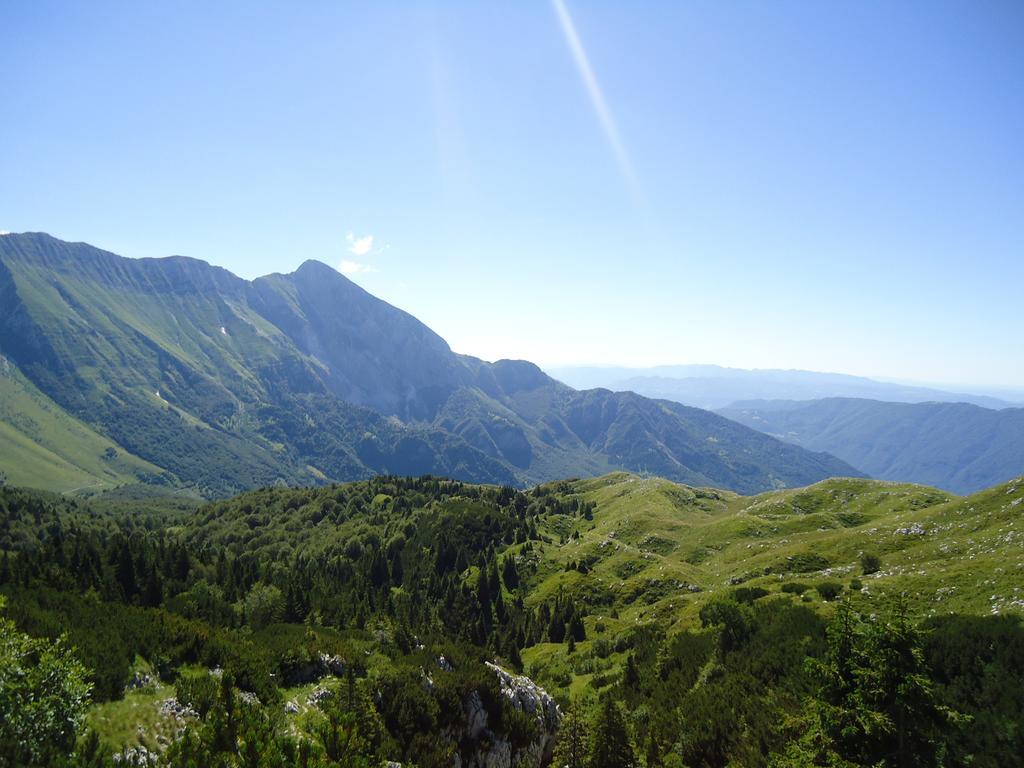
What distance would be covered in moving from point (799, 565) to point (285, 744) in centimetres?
11119

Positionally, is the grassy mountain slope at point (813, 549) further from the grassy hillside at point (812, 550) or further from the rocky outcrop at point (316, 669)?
the rocky outcrop at point (316, 669)

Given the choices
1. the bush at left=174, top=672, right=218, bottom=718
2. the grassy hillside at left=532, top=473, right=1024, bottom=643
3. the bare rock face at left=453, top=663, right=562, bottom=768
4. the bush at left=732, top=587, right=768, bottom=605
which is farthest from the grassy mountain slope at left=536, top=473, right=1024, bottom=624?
the bush at left=174, top=672, right=218, bottom=718

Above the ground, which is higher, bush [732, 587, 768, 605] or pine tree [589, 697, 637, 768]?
pine tree [589, 697, 637, 768]

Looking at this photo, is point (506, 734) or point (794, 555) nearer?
point (506, 734)

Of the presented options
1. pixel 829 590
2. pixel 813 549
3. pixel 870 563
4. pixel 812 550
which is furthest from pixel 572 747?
pixel 813 549

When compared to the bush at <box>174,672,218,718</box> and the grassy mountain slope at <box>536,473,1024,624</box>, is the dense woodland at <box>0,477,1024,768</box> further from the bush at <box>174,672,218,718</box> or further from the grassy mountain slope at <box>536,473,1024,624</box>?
the grassy mountain slope at <box>536,473,1024,624</box>

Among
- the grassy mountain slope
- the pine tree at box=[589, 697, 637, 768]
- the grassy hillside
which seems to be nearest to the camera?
the pine tree at box=[589, 697, 637, 768]

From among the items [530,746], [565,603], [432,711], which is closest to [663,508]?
[565,603]

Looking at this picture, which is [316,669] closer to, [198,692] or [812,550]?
[198,692]

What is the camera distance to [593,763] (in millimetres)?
38500

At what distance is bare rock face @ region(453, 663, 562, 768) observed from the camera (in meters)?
44.2

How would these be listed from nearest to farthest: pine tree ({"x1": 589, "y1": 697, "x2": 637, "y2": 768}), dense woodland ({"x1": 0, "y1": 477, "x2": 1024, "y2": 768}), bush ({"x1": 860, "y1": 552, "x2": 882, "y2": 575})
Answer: dense woodland ({"x1": 0, "y1": 477, "x2": 1024, "y2": 768}), pine tree ({"x1": 589, "y1": 697, "x2": 637, "y2": 768}), bush ({"x1": 860, "y1": 552, "x2": 882, "y2": 575})

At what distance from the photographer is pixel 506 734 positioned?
156 feet

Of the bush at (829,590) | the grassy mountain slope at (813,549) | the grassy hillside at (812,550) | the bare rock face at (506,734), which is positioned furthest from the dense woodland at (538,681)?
the grassy mountain slope at (813,549)
